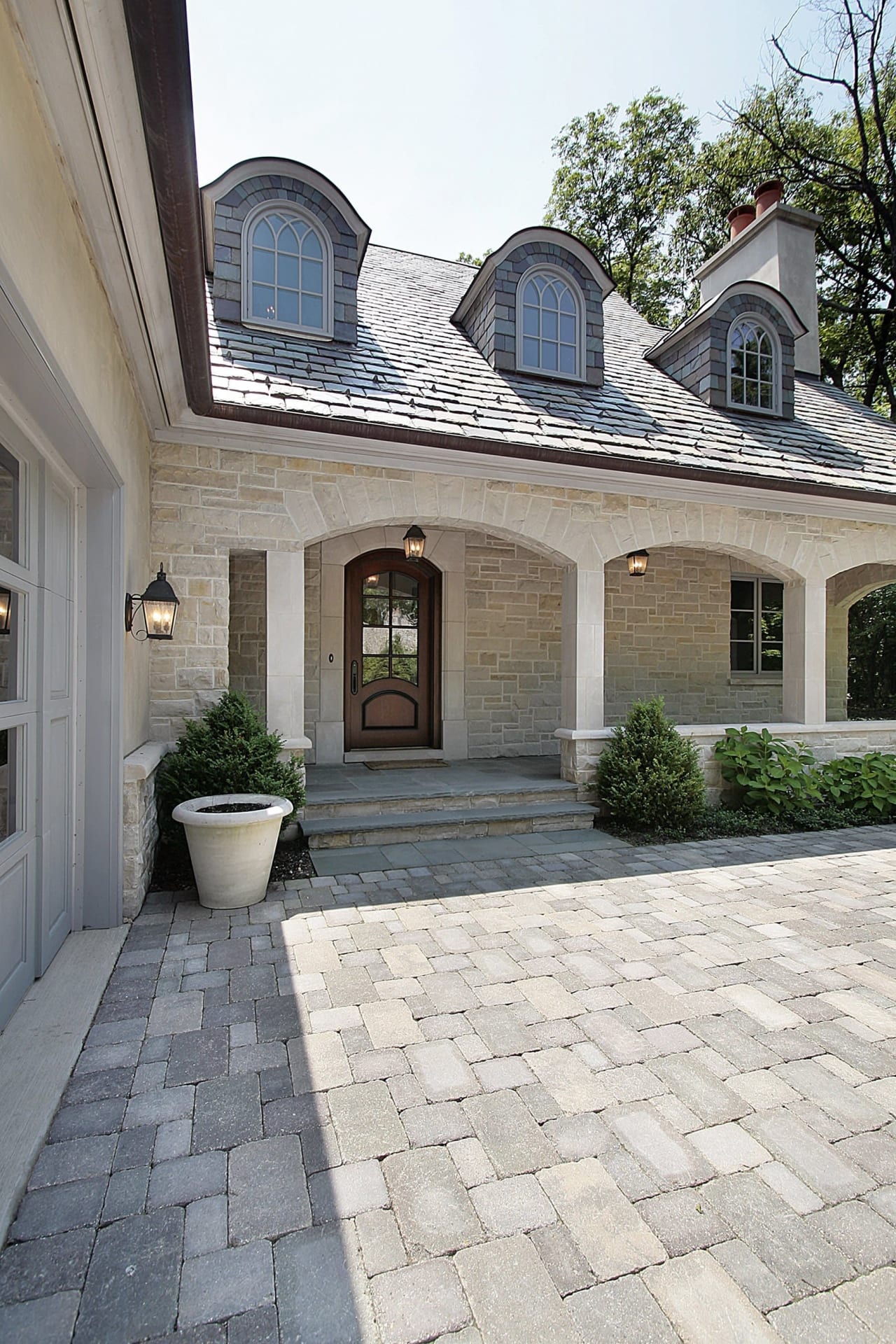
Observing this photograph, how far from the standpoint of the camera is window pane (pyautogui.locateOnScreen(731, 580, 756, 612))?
9.46 meters

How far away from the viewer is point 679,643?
8977 millimetres

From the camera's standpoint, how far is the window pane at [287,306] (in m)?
6.01

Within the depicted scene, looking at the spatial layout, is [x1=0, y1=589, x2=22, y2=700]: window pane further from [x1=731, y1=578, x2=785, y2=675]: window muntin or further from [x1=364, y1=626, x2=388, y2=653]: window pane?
[x1=731, y1=578, x2=785, y2=675]: window muntin

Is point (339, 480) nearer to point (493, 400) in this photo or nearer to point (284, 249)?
Answer: point (493, 400)

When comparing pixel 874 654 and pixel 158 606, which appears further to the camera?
pixel 874 654

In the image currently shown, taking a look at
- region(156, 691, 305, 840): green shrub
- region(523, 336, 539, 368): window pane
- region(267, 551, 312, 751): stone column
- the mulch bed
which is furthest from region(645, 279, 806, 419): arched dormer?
the mulch bed

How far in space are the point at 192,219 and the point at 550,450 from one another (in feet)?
11.4

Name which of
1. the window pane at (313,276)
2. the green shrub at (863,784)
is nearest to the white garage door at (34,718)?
the window pane at (313,276)

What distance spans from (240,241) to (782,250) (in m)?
7.42

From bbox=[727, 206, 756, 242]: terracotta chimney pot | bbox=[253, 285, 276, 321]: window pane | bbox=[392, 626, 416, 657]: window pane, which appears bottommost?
bbox=[392, 626, 416, 657]: window pane

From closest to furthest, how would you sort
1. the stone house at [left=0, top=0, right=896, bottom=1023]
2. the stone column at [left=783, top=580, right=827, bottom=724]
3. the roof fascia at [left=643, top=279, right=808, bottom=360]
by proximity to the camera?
the stone house at [left=0, top=0, right=896, bottom=1023] < the stone column at [left=783, top=580, right=827, bottom=724] < the roof fascia at [left=643, top=279, right=808, bottom=360]

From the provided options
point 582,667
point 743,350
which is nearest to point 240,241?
point 582,667

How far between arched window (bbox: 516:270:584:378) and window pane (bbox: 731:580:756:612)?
411cm

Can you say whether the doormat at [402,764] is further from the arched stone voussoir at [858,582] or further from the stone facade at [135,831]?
the arched stone voussoir at [858,582]
